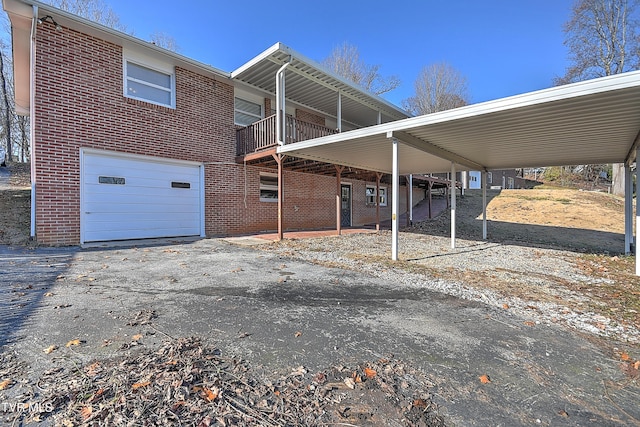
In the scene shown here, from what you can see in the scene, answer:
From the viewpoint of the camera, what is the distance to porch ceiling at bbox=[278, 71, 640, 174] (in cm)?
438

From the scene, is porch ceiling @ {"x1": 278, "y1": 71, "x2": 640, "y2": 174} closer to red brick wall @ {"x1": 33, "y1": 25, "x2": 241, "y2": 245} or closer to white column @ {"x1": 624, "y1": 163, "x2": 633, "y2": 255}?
white column @ {"x1": 624, "y1": 163, "x2": 633, "y2": 255}

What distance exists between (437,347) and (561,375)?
85cm

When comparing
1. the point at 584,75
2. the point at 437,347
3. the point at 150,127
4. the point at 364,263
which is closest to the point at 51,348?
the point at 437,347

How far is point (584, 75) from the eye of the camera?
1947 cm

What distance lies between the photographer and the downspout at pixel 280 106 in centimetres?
897

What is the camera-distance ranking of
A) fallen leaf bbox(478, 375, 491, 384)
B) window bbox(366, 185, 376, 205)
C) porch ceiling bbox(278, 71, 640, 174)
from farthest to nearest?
1. window bbox(366, 185, 376, 205)
2. porch ceiling bbox(278, 71, 640, 174)
3. fallen leaf bbox(478, 375, 491, 384)

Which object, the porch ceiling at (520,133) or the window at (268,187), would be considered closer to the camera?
the porch ceiling at (520,133)

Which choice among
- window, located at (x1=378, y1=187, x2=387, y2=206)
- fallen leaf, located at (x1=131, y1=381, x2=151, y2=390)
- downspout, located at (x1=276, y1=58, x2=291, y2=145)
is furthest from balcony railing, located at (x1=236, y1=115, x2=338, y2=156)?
window, located at (x1=378, y1=187, x2=387, y2=206)

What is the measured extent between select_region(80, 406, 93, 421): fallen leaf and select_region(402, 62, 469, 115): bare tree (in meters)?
29.0

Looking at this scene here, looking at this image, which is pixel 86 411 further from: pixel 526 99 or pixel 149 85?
pixel 149 85

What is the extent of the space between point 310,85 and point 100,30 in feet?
20.9

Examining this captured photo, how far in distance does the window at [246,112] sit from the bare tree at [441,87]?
64.0ft

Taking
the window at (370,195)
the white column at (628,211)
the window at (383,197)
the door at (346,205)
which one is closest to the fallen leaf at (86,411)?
the white column at (628,211)

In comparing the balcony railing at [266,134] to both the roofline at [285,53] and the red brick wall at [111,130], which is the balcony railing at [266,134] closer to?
the red brick wall at [111,130]
